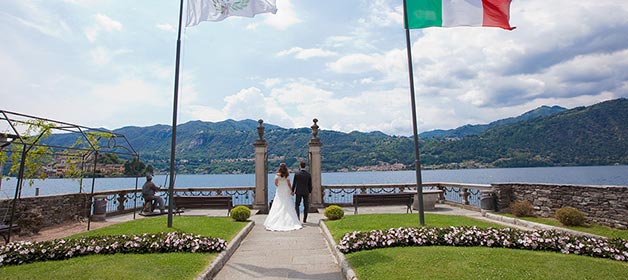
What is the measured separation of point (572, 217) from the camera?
34.0ft

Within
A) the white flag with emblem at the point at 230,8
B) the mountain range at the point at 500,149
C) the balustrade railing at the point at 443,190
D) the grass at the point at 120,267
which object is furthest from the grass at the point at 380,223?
the mountain range at the point at 500,149

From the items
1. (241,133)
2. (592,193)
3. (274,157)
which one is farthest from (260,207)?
(241,133)

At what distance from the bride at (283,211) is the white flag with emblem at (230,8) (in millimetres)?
5167

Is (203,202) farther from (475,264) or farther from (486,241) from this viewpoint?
(475,264)

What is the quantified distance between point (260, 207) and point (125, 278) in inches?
402

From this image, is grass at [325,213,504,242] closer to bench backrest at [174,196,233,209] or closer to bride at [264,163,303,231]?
bride at [264,163,303,231]

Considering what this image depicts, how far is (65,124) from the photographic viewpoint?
34.7ft

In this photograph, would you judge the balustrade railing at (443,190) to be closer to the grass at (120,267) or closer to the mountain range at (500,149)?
the grass at (120,267)

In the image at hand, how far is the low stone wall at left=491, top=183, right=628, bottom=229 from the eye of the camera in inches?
391

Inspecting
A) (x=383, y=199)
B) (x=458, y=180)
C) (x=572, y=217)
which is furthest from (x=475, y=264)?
(x=458, y=180)

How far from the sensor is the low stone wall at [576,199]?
391 inches

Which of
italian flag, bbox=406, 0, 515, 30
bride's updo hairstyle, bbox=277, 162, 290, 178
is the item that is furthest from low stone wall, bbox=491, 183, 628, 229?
bride's updo hairstyle, bbox=277, 162, 290, 178

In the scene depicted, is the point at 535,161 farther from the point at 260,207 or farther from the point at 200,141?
the point at 200,141

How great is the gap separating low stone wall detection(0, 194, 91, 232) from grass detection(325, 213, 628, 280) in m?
10.6
